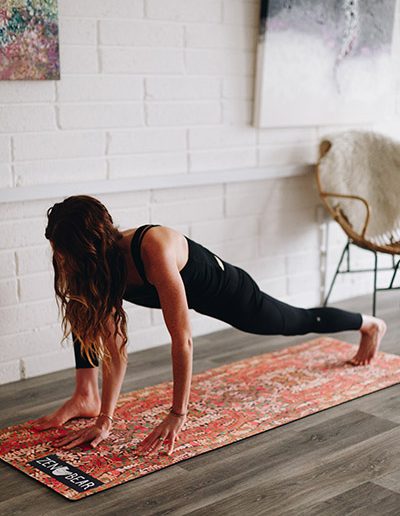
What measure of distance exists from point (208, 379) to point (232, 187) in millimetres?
1040

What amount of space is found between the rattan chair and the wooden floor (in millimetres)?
1164

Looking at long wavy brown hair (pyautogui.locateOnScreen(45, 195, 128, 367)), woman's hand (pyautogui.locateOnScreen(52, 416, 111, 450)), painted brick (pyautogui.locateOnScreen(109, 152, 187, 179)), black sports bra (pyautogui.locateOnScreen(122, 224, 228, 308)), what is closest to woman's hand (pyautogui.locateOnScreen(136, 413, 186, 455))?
woman's hand (pyautogui.locateOnScreen(52, 416, 111, 450))

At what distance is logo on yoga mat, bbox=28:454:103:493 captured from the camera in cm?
232

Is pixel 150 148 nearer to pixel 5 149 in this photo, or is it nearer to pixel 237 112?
pixel 237 112

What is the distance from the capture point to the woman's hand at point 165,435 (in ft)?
8.19

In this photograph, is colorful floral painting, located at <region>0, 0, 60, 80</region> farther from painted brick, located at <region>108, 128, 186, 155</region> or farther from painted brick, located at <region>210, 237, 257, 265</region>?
painted brick, located at <region>210, 237, 257, 265</region>

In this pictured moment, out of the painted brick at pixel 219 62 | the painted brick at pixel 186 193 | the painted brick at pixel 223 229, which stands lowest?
the painted brick at pixel 223 229

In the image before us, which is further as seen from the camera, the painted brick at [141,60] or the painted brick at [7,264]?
the painted brick at [141,60]

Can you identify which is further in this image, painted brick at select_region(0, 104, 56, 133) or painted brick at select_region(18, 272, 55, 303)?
painted brick at select_region(18, 272, 55, 303)

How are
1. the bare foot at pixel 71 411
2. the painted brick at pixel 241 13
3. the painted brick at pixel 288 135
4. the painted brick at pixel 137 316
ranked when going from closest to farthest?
the bare foot at pixel 71 411
the painted brick at pixel 137 316
the painted brick at pixel 241 13
the painted brick at pixel 288 135

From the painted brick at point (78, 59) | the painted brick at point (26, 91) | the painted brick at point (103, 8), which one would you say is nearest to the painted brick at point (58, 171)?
the painted brick at point (26, 91)

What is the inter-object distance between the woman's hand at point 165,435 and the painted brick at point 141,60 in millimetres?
1539

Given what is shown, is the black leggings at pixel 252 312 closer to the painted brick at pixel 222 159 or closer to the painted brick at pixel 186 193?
the painted brick at pixel 186 193

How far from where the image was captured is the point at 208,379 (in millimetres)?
3223
